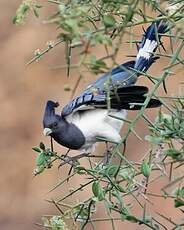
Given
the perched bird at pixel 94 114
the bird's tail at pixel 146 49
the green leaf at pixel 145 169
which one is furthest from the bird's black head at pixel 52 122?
the green leaf at pixel 145 169

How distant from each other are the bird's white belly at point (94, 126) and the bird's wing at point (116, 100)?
23mm

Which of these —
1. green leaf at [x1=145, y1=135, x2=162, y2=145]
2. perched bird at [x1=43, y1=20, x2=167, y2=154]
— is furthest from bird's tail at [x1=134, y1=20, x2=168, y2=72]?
green leaf at [x1=145, y1=135, x2=162, y2=145]

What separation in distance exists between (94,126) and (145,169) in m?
0.27

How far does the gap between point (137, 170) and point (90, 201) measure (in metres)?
0.10

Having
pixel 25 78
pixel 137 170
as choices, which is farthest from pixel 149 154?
pixel 25 78

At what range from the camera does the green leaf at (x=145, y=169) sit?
4.16 ft

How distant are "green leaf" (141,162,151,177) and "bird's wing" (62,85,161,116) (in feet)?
0.31

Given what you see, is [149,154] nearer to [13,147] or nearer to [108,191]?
[108,191]

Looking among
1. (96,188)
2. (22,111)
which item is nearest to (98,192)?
(96,188)

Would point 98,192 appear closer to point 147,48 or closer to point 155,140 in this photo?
point 155,140

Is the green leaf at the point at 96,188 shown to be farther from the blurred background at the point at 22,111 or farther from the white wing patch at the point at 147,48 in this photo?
the blurred background at the point at 22,111

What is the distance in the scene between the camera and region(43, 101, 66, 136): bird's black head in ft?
5.02

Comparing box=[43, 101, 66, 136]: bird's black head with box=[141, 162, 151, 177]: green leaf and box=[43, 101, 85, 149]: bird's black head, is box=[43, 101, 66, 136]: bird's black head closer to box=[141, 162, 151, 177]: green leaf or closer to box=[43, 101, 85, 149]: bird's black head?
box=[43, 101, 85, 149]: bird's black head

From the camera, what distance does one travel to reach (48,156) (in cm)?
139
